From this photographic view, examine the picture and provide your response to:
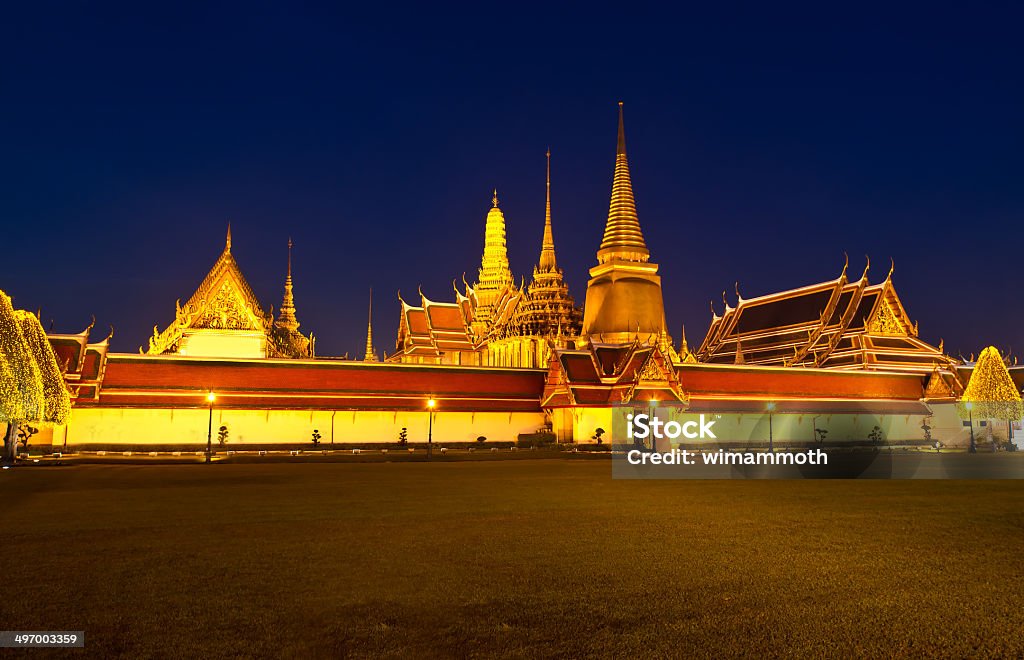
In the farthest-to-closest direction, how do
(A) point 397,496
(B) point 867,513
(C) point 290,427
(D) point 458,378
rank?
1. (D) point 458,378
2. (C) point 290,427
3. (A) point 397,496
4. (B) point 867,513

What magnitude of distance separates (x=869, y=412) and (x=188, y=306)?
42717 mm

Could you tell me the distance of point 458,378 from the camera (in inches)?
1866

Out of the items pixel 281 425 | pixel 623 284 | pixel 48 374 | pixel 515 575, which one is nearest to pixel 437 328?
pixel 623 284

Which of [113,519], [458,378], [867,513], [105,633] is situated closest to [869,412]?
[458,378]

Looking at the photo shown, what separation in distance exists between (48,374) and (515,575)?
1152 inches

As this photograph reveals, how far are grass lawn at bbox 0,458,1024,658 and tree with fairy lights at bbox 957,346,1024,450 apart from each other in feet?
107

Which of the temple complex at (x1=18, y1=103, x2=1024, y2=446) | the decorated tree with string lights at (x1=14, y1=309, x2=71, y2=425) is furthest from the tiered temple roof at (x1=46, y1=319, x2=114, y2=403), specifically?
the decorated tree with string lights at (x1=14, y1=309, x2=71, y2=425)

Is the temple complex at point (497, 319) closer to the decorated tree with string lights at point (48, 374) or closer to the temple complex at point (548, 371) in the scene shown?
the temple complex at point (548, 371)

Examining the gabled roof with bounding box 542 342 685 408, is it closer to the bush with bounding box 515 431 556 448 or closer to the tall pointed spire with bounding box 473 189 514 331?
the bush with bounding box 515 431 556 448

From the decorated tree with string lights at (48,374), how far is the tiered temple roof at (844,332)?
46.3 m

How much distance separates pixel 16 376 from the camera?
26.4m

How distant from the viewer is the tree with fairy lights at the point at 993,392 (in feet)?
155

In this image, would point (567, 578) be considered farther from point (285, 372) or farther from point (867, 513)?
point (285, 372)

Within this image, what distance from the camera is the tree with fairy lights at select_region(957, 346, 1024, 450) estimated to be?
1863 inches
